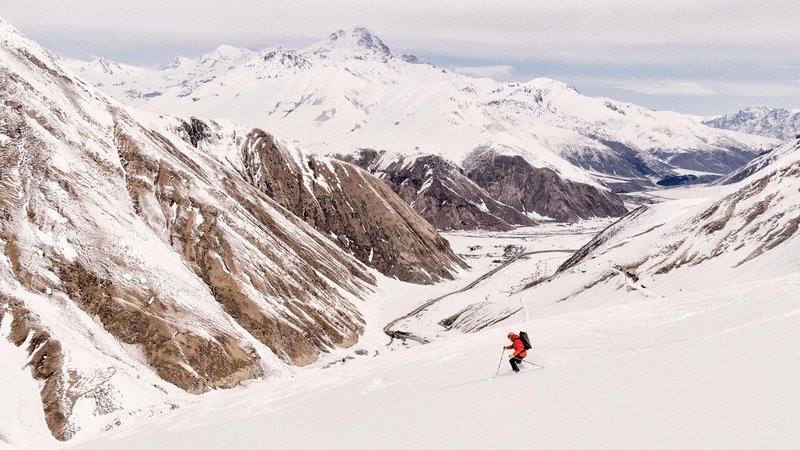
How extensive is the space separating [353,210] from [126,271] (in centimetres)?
9630

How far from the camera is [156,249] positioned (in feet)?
222

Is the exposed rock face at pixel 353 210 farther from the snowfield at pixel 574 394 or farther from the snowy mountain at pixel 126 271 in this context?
the snowfield at pixel 574 394

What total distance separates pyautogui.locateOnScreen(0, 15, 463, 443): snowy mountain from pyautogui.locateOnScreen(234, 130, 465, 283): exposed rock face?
35.7m

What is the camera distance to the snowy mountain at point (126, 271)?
153 ft

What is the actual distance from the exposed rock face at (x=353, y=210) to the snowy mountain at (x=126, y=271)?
35.7m

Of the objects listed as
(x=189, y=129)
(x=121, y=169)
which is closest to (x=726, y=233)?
(x=121, y=169)

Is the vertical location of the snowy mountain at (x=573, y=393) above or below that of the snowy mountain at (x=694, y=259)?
above

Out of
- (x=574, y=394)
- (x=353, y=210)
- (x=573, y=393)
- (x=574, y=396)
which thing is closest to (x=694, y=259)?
(x=573, y=393)

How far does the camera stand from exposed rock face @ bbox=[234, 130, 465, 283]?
148 m

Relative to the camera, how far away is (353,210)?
509ft

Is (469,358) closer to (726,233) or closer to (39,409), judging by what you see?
(39,409)

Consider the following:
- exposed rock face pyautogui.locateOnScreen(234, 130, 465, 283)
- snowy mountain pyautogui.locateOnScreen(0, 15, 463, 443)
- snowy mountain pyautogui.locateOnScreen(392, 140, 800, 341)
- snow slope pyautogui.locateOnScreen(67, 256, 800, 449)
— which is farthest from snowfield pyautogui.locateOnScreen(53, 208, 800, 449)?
exposed rock face pyautogui.locateOnScreen(234, 130, 465, 283)

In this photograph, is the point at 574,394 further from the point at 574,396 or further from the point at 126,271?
the point at 126,271

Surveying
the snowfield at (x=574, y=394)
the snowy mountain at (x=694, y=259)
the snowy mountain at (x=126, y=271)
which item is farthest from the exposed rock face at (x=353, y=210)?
the snowfield at (x=574, y=394)
